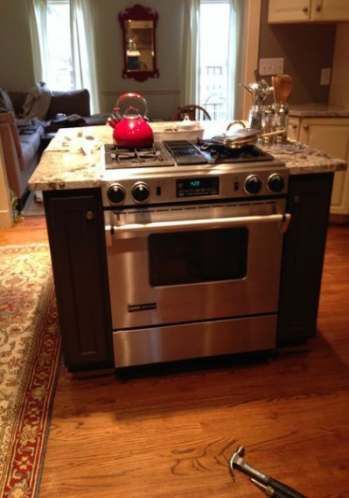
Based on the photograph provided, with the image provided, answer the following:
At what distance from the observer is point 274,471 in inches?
59.5

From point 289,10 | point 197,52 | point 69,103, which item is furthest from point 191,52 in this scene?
point 289,10

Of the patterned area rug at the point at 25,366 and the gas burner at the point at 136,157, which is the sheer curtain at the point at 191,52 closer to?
the patterned area rug at the point at 25,366

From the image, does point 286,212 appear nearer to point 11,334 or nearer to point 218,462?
point 218,462

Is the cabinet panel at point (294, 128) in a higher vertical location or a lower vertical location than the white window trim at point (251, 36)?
lower

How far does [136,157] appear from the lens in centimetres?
177

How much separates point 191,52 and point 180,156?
541cm

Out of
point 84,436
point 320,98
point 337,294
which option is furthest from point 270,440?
point 320,98

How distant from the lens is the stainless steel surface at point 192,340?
1881mm

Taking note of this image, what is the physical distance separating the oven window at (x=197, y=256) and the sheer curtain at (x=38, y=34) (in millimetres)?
5861

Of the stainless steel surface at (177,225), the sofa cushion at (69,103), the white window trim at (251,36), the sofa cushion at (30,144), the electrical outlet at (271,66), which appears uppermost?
the white window trim at (251,36)

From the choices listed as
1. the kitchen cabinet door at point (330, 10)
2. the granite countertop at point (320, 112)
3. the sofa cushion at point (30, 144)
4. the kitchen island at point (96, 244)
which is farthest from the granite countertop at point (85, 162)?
the sofa cushion at point (30, 144)

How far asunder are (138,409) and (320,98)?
3.17 meters

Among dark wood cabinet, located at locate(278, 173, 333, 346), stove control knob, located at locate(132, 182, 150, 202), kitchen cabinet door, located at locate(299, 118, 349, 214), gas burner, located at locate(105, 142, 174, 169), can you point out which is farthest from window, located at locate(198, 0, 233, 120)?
stove control knob, located at locate(132, 182, 150, 202)

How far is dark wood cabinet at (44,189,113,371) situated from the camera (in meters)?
1.64
